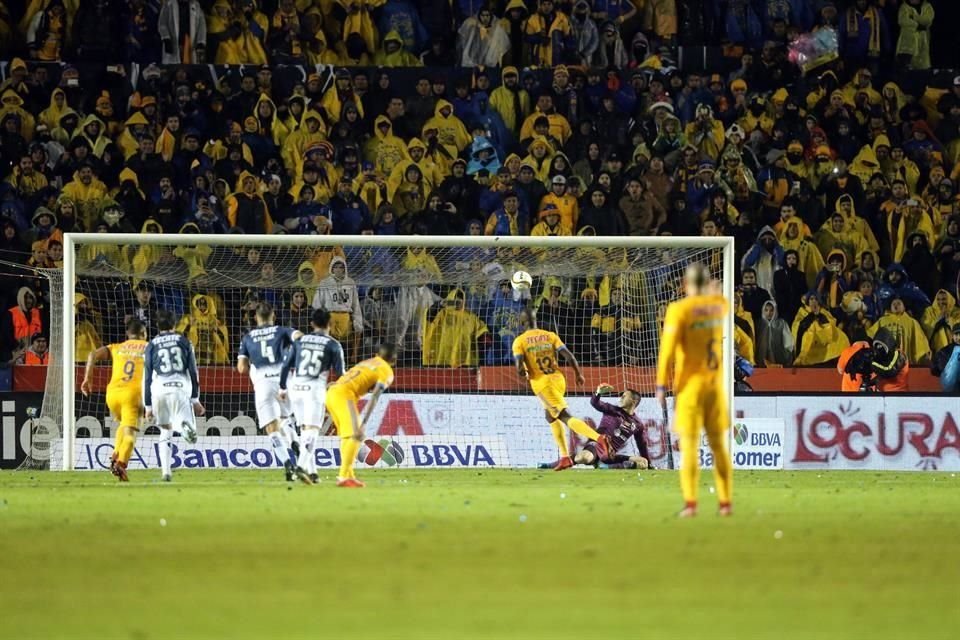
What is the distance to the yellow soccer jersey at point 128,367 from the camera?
20.8 meters

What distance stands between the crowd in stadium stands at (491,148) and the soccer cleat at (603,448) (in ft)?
5.61

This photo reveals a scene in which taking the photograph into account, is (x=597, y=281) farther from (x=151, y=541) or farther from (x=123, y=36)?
(x=151, y=541)

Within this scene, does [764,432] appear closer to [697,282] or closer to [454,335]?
[454,335]

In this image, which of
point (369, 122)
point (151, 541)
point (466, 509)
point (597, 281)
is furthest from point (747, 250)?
point (151, 541)

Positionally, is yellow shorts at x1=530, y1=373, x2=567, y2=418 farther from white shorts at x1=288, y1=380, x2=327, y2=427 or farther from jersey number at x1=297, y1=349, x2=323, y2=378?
Result: jersey number at x1=297, y1=349, x2=323, y2=378

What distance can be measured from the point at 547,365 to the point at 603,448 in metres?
2.25

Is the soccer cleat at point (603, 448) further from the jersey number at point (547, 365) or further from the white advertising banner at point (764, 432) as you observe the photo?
the jersey number at point (547, 365)

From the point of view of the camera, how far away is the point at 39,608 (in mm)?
8500

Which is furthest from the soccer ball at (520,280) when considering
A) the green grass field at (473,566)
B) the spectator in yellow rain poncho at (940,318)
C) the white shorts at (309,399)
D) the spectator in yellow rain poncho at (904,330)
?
the spectator in yellow rain poncho at (940,318)

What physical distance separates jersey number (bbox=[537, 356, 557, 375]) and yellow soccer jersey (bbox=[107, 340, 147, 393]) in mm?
5235

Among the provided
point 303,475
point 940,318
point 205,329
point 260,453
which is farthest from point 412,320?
point 940,318

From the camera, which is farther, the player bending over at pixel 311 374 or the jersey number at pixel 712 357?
the player bending over at pixel 311 374

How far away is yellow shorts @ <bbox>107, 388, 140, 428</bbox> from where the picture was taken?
2069cm

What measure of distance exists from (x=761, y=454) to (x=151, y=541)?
14.2 meters
